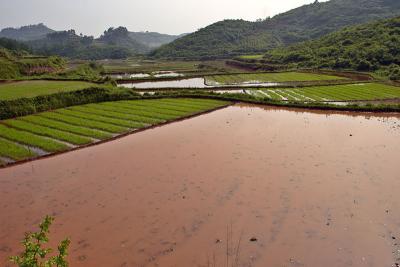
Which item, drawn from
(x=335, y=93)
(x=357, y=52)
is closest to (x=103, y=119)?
(x=335, y=93)

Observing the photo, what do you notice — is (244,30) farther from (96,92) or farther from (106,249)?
(106,249)

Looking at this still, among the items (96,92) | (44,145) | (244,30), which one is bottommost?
(44,145)

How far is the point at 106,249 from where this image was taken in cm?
1155

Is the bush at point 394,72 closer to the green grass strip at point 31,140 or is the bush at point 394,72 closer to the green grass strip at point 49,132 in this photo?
the green grass strip at point 49,132

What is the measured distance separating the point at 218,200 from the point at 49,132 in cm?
1638

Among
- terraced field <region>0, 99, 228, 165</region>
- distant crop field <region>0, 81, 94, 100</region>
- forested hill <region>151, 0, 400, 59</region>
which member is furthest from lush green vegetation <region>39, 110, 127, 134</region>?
forested hill <region>151, 0, 400, 59</region>

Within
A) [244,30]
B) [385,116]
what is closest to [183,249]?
[385,116]

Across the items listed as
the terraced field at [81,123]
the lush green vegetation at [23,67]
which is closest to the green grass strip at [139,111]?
the terraced field at [81,123]

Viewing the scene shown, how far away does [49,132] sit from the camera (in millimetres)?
25219

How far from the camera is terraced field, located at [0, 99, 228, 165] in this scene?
2227 cm

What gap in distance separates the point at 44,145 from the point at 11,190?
6438 millimetres

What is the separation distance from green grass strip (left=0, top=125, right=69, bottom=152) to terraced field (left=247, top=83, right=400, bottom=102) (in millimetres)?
26007

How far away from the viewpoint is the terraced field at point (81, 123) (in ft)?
73.0

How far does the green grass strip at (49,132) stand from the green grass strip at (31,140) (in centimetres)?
68
